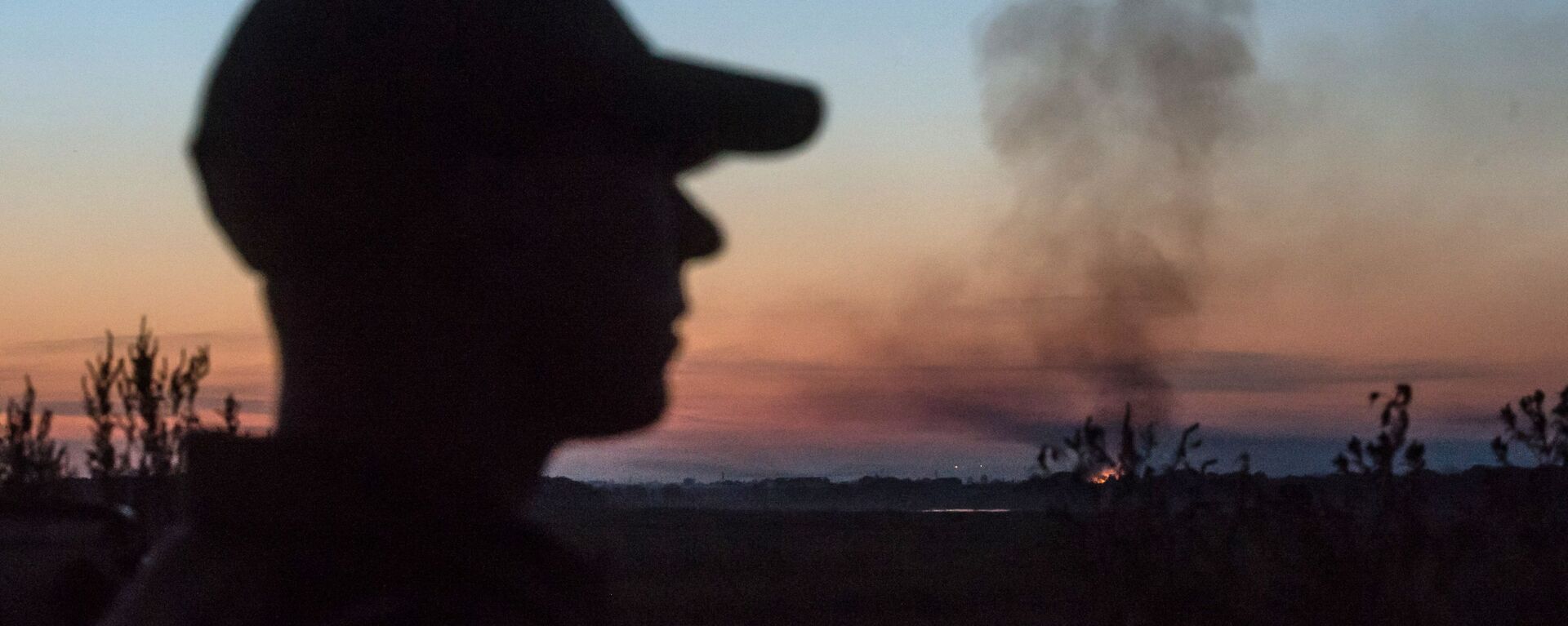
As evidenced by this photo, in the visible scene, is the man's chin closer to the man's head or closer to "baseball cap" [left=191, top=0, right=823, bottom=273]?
the man's head

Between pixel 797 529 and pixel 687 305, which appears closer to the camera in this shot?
pixel 687 305

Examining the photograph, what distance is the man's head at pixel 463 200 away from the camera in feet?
3.96

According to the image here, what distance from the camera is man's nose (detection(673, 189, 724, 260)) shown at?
1393 mm

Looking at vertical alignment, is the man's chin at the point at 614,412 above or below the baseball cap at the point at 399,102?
below

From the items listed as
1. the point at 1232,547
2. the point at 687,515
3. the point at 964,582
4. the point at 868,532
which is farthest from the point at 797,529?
the point at 1232,547

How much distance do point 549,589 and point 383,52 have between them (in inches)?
17.1

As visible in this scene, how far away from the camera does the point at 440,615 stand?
41.3 inches

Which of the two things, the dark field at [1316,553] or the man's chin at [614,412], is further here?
the dark field at [1316,553]

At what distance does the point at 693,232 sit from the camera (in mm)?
Answer: 1404

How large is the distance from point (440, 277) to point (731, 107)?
0.30 metres

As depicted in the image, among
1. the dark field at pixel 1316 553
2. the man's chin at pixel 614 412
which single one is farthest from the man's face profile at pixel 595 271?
the dark field at pixel 1316 553

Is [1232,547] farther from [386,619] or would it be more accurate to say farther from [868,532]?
[868,532]

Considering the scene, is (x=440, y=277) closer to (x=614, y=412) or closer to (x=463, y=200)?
(x=463, y=200)

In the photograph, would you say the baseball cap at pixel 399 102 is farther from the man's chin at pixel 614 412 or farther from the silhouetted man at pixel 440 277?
the man's chin at pixel 614 412
